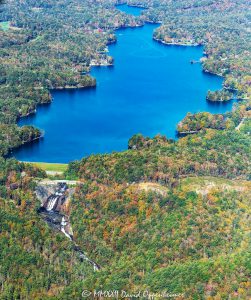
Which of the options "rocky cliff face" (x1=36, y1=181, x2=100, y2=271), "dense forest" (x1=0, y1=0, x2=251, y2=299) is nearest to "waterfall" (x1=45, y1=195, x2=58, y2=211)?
"rocky cliff face" (x1=36, y1=181, x2=100, y2=271)

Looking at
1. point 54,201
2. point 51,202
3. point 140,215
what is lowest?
point 51,202

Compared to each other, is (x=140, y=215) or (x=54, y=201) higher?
(x=140, y=215)

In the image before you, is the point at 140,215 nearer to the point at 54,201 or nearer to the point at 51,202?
the point at 54,201

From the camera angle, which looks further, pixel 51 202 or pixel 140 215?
pixel 51 202

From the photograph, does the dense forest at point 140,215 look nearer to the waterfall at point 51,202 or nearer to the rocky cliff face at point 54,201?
the rocky cliff face at point 54,201

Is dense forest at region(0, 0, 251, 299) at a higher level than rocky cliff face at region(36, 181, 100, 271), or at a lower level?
higher

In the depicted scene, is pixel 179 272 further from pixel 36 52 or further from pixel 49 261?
pixel 36 52

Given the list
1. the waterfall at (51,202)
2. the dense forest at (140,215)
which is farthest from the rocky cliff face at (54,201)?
the dense forest at (140,215)

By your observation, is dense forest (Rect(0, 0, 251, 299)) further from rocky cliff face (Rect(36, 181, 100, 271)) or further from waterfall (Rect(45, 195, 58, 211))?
waterfall (Rect(45, 195, 58, 211))

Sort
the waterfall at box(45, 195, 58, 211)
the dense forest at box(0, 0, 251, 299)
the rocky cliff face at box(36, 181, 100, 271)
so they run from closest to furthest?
the dense forest at box(0, 0, 251, 299) < the rocky cliff face at box(36, 181, 100, 271) < the waterfall at box(45, 195, 58, 211)

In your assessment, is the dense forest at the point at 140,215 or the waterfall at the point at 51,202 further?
the waterfall at the point at 51,202

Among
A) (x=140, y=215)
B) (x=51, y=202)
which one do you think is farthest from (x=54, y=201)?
(x=140, y=215)

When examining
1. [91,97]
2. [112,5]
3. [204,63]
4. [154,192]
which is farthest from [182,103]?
[112,5]
